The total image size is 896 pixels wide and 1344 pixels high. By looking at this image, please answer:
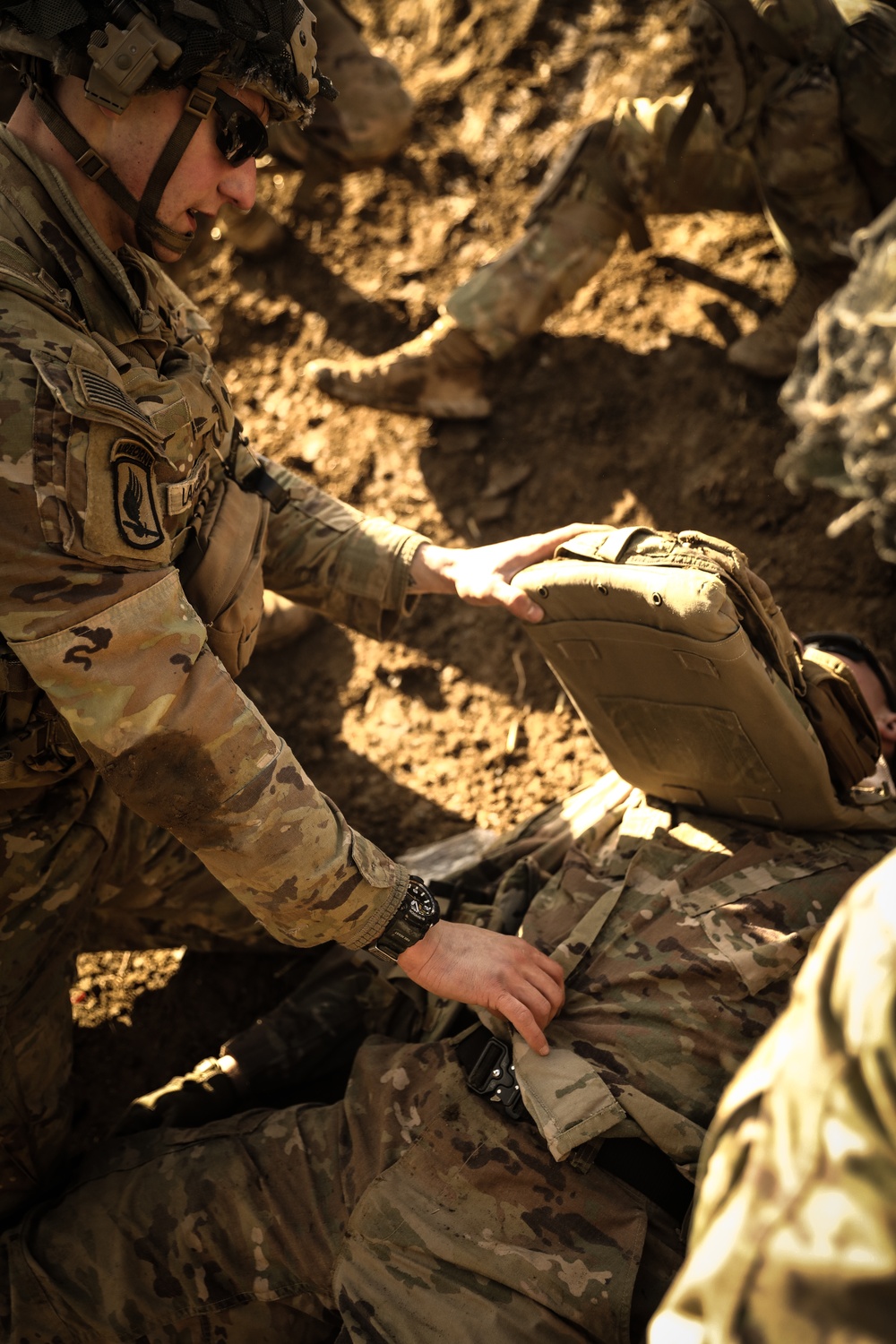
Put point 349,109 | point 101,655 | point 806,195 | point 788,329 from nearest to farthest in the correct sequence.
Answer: point 101,655
point 806,195
point 788,329
point 349,109

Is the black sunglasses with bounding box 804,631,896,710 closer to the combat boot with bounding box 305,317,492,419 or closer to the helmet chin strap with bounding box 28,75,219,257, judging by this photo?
the combat boot with bounding box 305,317,492,419

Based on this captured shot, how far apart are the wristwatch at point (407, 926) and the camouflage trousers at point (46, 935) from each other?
0.79 meters

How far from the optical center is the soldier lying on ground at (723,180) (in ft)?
10.1

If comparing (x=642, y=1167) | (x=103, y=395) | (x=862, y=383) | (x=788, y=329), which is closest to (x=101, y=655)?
(x=103, y=395)

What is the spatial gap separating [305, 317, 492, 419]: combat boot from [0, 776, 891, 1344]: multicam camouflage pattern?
6.88 ft

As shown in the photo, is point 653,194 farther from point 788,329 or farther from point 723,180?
point 788,329

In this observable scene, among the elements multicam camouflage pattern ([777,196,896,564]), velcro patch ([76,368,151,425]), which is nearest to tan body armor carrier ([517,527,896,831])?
multicam camouflage pattern ([777,196,896,564])

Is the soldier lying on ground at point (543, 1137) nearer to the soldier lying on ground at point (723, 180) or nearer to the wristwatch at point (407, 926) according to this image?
the wristwatch at point (407, 926)

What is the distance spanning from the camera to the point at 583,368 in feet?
12.5

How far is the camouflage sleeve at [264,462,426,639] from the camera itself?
2570 millimetres

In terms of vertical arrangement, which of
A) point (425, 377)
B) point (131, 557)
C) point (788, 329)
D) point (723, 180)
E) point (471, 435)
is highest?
point (723, 180)

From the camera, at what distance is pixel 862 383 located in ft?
7.88

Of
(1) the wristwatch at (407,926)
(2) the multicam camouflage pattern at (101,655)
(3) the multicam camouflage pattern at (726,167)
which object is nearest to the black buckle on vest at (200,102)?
(2) the multicam camouflage pattern at (101,655)

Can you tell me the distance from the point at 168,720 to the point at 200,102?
1101 mm
